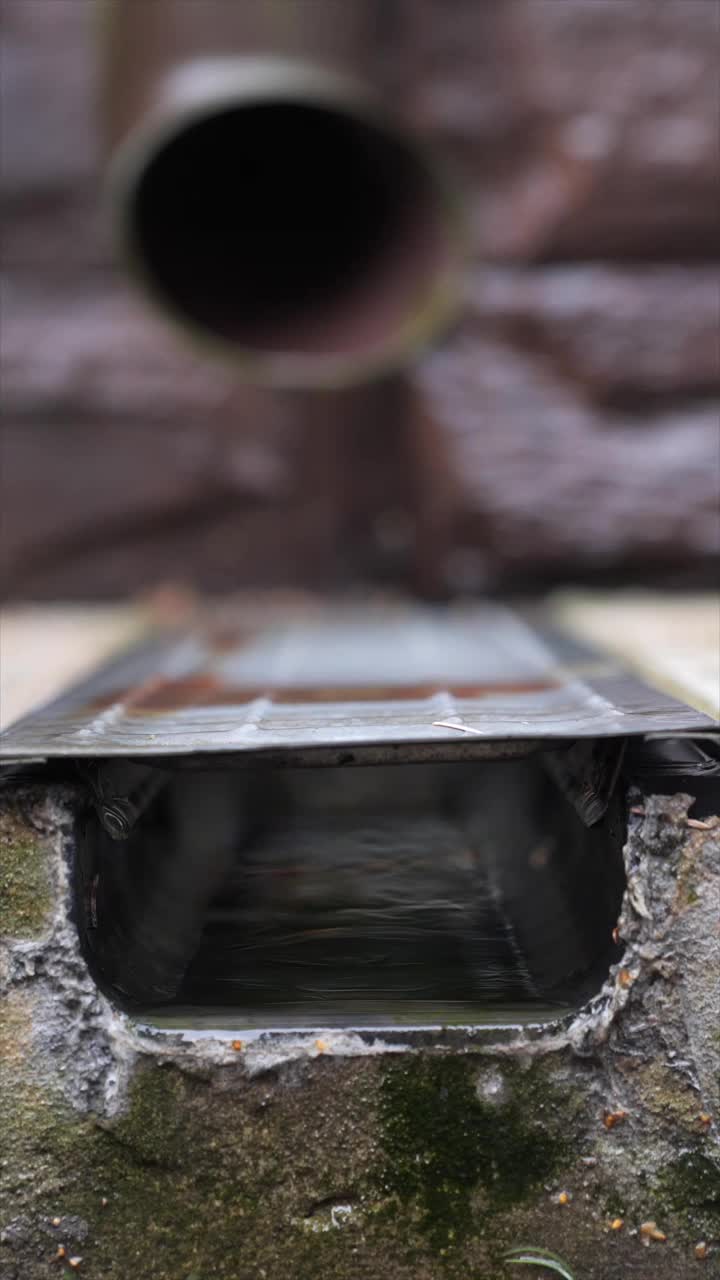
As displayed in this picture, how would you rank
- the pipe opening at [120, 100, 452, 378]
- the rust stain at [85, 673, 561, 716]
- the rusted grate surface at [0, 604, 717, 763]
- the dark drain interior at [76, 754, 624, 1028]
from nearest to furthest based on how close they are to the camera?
the rusted grate surface at [0, 604, 717, 763], the dark drain interior at [76, 754, 624, 1028], the rust stain at [85, 673, 561, 716], the pipe opening at [120, 100, 452, 378]

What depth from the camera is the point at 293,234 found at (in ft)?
7.54

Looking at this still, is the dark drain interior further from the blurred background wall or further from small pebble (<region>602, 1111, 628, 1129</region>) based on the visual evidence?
the blurred background wall

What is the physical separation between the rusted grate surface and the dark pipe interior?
60 cm

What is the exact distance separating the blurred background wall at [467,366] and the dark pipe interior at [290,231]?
0.20m

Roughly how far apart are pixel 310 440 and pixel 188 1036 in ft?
5.43

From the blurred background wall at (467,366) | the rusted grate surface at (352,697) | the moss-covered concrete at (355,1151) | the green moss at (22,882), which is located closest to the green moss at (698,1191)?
the moss-covered concrete at (355,1151)

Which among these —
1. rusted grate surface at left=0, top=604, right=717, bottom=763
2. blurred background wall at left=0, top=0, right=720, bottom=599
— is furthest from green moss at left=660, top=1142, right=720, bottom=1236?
blurred background wall at left=0, top=0, right=720, bottom=599

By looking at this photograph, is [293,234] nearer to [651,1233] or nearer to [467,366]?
[467,366]

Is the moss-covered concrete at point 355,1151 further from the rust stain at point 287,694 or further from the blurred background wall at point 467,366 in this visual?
the blurred background wall at point 467,366

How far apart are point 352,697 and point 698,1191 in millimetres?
591

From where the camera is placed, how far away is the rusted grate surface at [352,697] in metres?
1.02

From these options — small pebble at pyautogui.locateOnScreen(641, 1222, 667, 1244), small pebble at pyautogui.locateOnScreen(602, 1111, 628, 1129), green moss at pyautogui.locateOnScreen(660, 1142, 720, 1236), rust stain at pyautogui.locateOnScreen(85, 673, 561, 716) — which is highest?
rust stain at pyautogui.locateOnScreen(85, 673, 561, 716)

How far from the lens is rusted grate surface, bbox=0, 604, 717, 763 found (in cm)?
102

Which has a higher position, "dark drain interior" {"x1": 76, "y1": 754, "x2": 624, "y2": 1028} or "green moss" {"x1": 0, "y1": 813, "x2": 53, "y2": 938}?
"green moss" {"x1": 0, "y1": 813, "x2": 53, "y2": 938}
